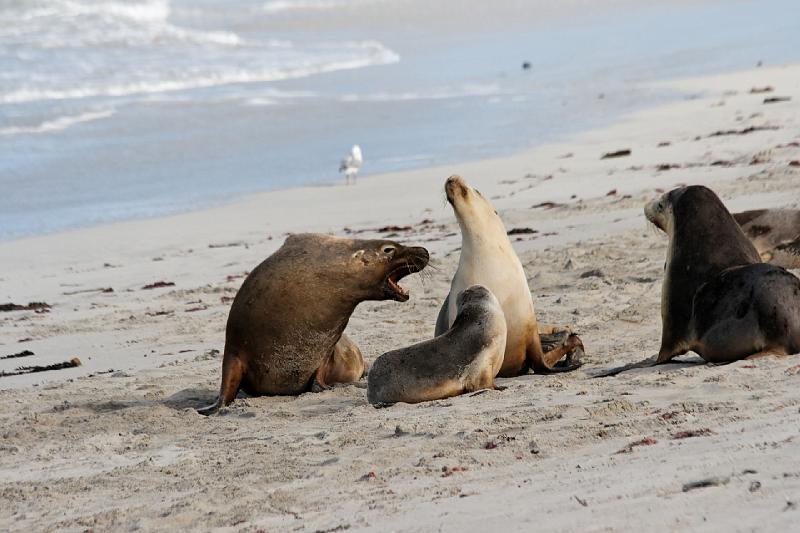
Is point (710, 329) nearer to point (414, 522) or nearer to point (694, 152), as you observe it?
point (414, 522)

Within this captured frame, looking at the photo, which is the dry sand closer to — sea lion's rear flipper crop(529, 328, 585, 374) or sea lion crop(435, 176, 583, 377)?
sea lion's rear flipper crop(529, 328, 585, 374)

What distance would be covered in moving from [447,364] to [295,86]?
22395mm

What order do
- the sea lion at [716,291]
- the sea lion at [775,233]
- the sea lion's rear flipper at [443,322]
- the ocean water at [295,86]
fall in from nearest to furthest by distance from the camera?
the sea lion at [716,291]
the sea lion's rear flipper at [443,322]
the sea lion at [775,233]
the ocean water at [295,86]

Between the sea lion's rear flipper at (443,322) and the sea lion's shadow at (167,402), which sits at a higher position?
the sea lion's rear flipper at (443,322)

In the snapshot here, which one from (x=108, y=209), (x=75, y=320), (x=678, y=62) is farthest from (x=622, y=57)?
(x=75, y=320)

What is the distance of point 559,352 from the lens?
257 inches

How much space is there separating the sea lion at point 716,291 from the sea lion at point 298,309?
132 centimetres

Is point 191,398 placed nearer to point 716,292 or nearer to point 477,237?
point 477,237

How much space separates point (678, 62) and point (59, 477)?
23.2 metres

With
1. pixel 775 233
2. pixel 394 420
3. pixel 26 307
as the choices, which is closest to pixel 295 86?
pixel 26 307

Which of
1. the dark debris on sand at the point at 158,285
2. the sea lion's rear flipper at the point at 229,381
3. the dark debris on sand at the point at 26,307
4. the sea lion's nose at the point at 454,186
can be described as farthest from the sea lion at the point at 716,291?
the dark debris on sand at the point at 26,307

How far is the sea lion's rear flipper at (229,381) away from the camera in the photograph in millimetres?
6000

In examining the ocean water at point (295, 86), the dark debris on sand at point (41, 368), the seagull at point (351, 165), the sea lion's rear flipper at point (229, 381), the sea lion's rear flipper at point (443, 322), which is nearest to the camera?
the sea lion's rear flipper at point (229, 381)

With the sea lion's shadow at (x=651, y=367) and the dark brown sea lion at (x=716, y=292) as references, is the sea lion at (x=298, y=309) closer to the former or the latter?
the sea lion's shadow at (x=651, y=367)
